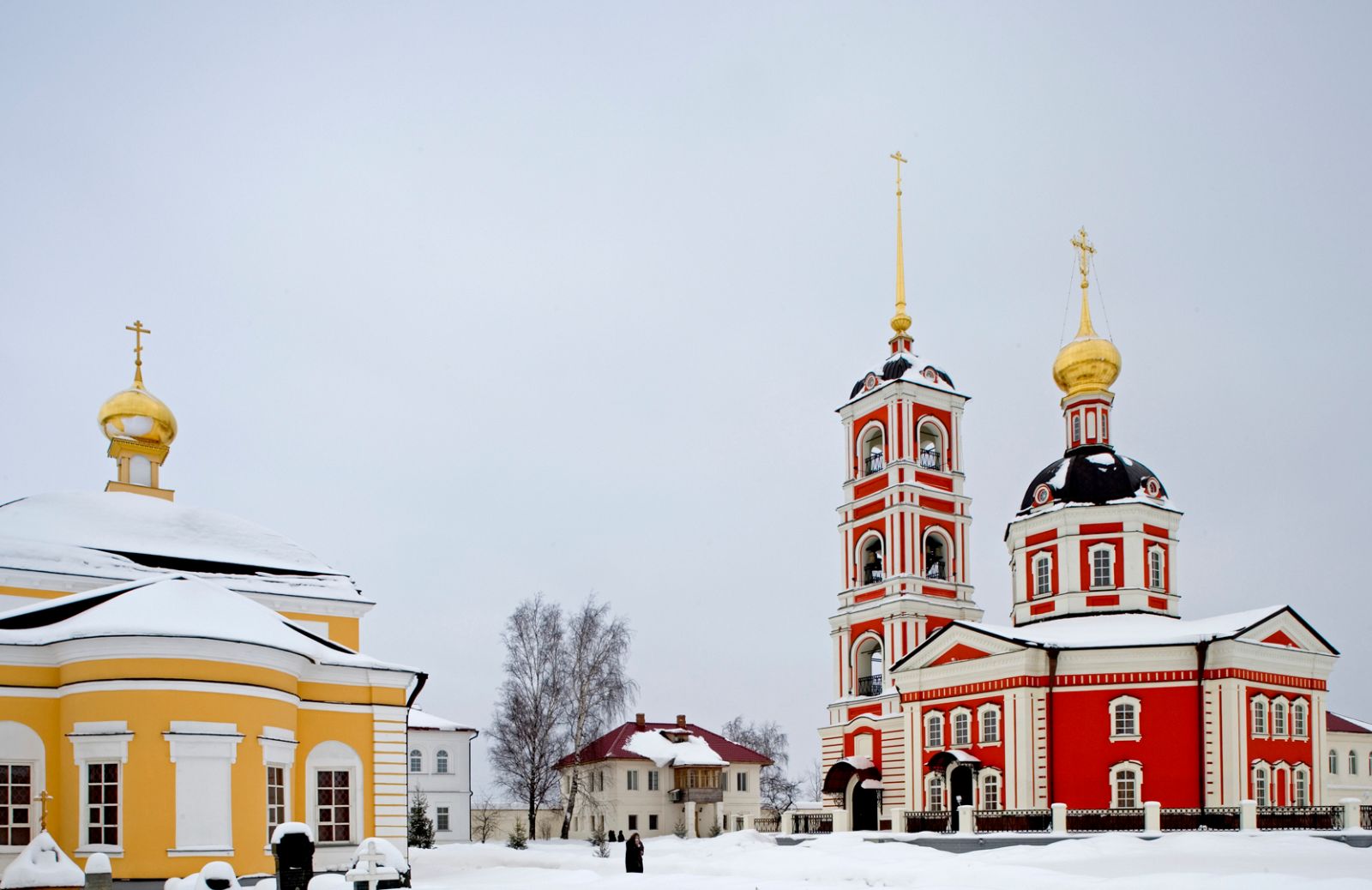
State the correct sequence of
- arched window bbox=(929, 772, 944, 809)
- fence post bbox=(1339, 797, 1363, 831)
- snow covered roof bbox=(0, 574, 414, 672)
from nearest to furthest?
1. snow covered roof bbox=(0, 574, 414, 672)
2. fence post bbox=(1339, 797, 1363, 831)
3. arched window bbox=(929, 772, 944, 809)

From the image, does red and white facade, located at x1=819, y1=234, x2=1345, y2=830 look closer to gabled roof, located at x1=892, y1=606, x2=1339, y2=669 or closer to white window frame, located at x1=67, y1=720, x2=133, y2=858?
gabled roof, located at x1=892, y1=606, x2=1339, y2=669

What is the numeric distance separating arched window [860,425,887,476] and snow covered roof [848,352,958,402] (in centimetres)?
120

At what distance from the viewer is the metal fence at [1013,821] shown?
87.4 feet

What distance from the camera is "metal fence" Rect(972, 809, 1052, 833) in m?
26.6

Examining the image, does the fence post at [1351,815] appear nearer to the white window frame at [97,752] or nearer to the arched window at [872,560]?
the arched window at [872,560]

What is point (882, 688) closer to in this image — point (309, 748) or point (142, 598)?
point (309, 748)

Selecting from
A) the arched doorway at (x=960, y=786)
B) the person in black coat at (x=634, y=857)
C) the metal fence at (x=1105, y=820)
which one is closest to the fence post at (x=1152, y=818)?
the metal fence at (x=1105, y=820)

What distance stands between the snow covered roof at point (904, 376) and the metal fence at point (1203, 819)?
1432 cm

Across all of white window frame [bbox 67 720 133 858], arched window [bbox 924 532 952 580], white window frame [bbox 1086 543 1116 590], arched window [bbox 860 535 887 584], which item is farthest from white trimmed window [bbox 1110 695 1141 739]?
white window frame [bbox 67 720 133 858]

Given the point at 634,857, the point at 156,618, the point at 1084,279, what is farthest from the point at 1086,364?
the point at 156,618

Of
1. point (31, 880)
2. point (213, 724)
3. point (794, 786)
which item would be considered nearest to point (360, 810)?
point (213, 724)

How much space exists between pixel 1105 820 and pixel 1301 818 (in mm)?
3772

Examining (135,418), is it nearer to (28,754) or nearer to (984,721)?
(28,754)

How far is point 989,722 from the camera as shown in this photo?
98.7 feet
